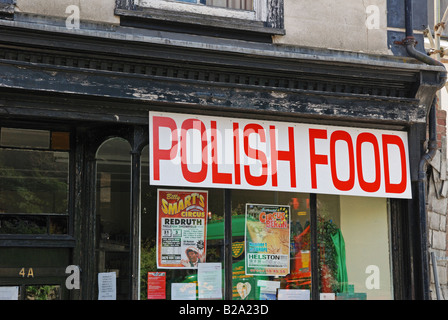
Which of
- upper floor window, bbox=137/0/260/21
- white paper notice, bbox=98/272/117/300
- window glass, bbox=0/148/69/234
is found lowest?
white paper notice, bbox=98/272/117/300

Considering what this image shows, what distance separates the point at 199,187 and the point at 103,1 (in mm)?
2258

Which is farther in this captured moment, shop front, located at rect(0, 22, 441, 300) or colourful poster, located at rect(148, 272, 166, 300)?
colourful poster, located at rect(148, 272, 166, 300)

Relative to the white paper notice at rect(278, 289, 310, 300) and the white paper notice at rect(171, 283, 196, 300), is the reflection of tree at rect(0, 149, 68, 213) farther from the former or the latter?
the white paper notice at rect(278, 289, 310, 300)

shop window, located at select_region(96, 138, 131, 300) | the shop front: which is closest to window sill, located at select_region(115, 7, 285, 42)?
the shop front

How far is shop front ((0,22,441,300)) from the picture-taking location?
24.8ft

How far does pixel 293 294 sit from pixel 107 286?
7.00ft

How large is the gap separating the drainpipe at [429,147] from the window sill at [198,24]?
171 centimetres

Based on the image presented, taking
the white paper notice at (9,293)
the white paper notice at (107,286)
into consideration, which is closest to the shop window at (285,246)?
the white paper notice at (107,286)

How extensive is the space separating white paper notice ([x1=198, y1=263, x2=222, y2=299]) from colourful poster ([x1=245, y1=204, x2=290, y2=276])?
403mm

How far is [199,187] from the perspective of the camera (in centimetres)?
809

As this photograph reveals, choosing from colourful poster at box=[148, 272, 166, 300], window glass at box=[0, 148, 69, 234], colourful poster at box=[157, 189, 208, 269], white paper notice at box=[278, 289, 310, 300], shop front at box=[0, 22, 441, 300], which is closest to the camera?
shop front at box=[0, 22, 441, 300]

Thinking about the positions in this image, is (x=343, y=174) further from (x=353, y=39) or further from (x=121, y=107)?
(x=121, y=107)

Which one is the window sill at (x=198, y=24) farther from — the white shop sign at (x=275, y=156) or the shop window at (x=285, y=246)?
the shop window at (x=285, y=246)

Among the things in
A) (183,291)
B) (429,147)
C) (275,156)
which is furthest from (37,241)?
(429,147)
